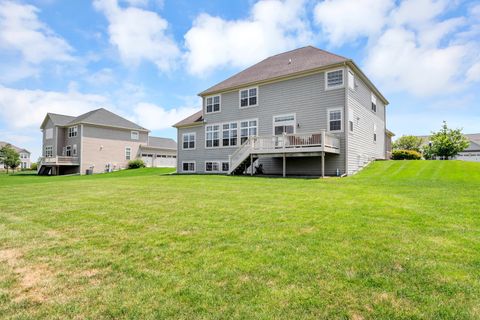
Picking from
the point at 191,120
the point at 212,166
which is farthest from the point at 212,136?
the point at 191,120

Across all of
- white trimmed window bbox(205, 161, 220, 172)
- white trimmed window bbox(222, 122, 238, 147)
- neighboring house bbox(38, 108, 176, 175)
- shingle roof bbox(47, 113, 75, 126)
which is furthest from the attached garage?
white trimmed window bbox(222, 122, 238, 147)

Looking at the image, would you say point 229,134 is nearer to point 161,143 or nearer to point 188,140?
point 188,140

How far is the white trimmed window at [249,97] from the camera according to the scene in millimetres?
20031

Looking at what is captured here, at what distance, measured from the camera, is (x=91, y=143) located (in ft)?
110

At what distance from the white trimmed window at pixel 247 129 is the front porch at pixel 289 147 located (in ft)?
7.06

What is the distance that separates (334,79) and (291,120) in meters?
3.66

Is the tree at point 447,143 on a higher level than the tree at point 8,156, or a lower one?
higher

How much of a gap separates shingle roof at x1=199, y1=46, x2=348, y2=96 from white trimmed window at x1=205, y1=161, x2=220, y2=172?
583 cm

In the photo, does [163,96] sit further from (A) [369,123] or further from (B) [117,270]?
(B) [117,270]

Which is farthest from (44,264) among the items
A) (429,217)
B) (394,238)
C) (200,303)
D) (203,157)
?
(203,157)

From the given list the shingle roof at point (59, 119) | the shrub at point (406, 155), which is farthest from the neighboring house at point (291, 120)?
the shingle roof at point (59, 119)

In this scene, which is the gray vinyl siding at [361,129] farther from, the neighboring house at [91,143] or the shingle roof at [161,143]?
the shingle roof at [161,143]

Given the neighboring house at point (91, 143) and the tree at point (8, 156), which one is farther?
the tree at point (8, 156)

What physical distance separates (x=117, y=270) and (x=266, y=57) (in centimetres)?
2287
